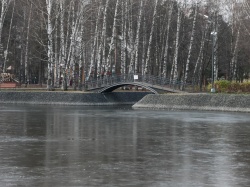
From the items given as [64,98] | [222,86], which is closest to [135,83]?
[64,98]

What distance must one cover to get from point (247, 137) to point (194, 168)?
32.6ft

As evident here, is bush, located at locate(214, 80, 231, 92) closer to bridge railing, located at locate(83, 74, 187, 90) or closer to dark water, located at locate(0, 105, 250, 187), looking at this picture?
bridge railing, located at locate(83, 74, 187, 90)

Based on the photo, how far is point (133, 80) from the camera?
65.6 metres

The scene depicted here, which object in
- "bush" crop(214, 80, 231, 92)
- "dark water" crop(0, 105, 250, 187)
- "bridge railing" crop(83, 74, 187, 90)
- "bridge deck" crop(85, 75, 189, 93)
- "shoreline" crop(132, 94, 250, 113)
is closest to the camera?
"dark water" crop(0, 105, 250, 187)

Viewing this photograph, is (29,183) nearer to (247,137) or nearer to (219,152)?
(219,152)

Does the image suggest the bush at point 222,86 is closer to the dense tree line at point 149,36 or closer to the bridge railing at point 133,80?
→ the bridge railing at point 133,80

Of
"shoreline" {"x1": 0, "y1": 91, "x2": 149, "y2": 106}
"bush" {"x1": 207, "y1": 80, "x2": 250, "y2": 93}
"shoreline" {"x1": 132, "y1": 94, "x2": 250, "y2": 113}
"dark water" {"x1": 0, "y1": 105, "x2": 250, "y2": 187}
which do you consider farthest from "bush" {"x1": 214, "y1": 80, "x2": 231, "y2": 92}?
"dark water" {"x1": 0, "y1": 105, "x2": 250, "y2": 187}

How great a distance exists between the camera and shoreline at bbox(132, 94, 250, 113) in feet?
170

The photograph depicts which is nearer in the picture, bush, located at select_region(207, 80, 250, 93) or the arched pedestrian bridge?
bush, located at select_region(207, 80, 250, 93)

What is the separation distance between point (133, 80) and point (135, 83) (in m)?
1.54

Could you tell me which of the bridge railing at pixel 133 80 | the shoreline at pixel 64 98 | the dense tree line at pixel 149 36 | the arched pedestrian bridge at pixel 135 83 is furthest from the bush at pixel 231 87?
the dense tree line at pixel 149 36

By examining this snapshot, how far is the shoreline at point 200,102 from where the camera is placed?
51875 mm

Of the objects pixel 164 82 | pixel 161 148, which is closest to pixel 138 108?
pixel 164 82

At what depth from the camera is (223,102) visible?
52969mm
